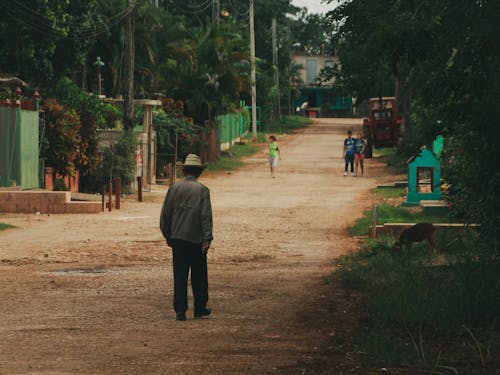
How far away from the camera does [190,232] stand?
11.9 metres

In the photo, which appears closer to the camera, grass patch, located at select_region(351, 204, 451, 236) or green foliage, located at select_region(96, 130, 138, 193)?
grass patch, located at select_region(351, 204, 451, 236)

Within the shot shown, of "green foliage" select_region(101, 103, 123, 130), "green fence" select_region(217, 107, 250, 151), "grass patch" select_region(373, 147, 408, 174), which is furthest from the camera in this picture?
"green fence" select_region(217, 107, 250, 151)

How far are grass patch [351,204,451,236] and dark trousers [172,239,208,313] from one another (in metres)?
10.2

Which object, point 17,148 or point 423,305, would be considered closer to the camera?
point 423,305

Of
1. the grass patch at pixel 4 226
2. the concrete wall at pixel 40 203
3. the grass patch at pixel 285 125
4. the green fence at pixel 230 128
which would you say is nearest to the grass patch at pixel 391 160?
the green fence at pixel 230 128

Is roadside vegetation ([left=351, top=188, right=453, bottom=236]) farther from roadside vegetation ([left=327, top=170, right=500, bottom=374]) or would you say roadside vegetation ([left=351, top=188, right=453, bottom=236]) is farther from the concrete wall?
the concrete wall

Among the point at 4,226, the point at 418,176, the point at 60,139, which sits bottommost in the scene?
the point at 4,226

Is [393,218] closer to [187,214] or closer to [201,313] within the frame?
[201,313]

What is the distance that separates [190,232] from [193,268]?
0.43 m

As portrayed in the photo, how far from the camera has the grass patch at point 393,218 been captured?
22.6 m

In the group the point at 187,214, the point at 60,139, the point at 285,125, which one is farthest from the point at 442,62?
the point at 285,125

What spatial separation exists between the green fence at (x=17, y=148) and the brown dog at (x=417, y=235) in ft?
41.8

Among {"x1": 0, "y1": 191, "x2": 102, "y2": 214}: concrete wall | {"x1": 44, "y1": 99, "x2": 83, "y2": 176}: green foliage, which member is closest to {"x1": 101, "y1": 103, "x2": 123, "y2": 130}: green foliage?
{"x1": 44, "y1": 99, "x2": 83, "y2": 176}: green foliage

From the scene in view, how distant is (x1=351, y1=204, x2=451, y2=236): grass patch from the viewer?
74.1ft
